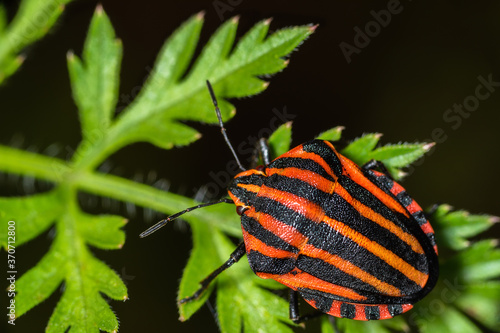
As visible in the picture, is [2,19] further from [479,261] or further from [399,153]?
[479,261]

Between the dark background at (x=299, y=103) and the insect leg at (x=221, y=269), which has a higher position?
the dark background at (x=299, y=103)

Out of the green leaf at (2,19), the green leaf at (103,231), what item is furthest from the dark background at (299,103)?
the green leaf at (103,231)

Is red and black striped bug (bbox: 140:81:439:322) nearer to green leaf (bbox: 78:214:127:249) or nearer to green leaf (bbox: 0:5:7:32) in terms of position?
green leaf (bbox: 78:214:127:249)

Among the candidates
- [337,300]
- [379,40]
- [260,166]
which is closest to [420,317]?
[337,300]

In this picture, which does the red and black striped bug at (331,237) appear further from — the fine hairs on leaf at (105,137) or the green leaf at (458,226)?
the fine hairs on leaf at (105,137)

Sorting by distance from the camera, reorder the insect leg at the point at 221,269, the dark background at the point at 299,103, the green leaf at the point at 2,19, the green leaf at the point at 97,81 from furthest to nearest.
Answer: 1. the dark background at the point at 299,103
2. the green leaf at the point at 2,19
3. the green leaf at the point at 97,81
4. the insect leg at the point at 221,269

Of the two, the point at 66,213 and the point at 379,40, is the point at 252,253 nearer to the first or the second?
the point at 66,213
